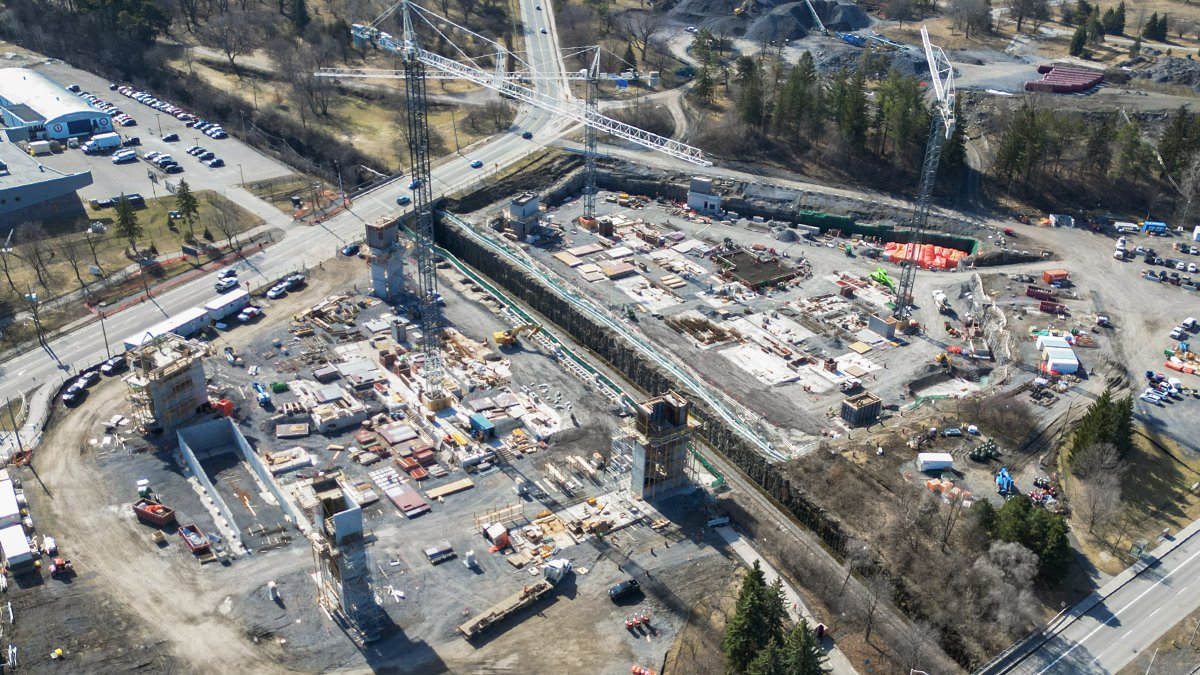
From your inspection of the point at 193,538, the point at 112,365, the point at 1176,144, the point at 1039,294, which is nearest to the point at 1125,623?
the point at 1039,294

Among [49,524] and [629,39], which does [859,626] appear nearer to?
[49,524]

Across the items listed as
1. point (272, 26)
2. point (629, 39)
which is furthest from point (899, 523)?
point (272, 26)

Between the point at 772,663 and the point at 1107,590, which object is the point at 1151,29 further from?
the point at 772,663

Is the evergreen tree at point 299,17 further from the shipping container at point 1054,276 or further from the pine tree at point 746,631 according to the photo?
the pine tree at point 746,631

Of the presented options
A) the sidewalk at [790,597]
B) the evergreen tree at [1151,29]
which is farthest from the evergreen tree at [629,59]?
the sidewalk at [790,597]

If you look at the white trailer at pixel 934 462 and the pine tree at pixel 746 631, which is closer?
the pine tree at pixel 746 631

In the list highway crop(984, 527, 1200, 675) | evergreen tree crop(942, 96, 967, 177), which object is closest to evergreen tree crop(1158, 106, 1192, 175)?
evergreen tree crop(942, 96, 967, 177)
